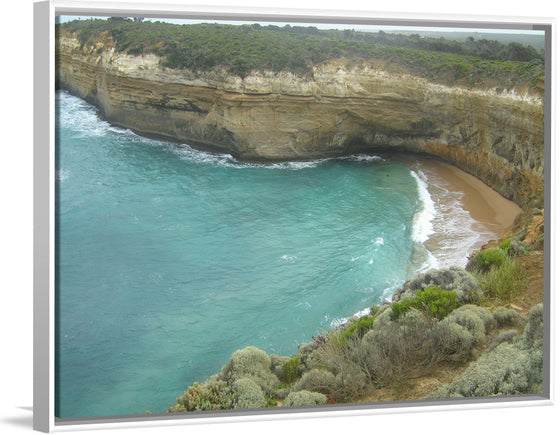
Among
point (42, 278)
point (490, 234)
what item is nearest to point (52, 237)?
point (42, 278)

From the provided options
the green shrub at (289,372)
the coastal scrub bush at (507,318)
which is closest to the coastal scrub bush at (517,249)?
the coastal scrub bush at (507,318)

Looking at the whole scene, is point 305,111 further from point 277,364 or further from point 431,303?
point 277,364

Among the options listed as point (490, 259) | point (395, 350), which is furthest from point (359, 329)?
point (490, 259)

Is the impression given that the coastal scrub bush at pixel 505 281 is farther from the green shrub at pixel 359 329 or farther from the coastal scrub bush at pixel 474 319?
the green shrub at pixel 359 329

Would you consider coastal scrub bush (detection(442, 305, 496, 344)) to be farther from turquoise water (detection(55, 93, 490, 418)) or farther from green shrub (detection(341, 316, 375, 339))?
turquoise water (detection(55, 93, 490, 418))

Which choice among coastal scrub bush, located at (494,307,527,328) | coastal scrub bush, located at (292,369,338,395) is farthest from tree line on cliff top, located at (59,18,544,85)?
coastal scrub bush, located at (292,369,338,395)

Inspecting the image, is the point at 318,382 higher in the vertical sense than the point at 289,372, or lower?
higher

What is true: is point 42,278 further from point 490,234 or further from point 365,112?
point 365,112
